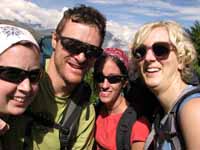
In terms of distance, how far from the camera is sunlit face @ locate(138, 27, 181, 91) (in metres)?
4.01

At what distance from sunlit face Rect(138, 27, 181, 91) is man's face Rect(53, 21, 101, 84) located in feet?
1.87

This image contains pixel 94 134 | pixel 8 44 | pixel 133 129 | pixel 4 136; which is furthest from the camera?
pixel 94 134

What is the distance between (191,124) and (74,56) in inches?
55.4

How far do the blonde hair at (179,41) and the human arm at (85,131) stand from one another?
2.74 ft

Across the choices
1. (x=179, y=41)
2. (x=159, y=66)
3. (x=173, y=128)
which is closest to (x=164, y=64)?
(x=159, y=66)

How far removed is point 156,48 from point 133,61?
17.0 inches

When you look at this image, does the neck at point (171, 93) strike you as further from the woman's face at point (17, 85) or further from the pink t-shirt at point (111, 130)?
the woman's face at point (17, 85)

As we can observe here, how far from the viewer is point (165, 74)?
4012 millimetres

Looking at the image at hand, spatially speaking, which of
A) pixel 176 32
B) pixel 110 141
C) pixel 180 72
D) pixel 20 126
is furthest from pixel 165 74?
pixel 20 126

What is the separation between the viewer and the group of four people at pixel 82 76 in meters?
3.40

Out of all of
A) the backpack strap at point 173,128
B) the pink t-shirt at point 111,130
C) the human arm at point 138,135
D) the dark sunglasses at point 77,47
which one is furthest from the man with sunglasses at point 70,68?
the backpack strap at point 173,128

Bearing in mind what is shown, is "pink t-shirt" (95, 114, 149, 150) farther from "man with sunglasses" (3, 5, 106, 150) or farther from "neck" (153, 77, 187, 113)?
"neck" (153, 77, 187, 113)

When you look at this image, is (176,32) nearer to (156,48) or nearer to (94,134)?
(156,48)

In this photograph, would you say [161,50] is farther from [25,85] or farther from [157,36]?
[25,85]
